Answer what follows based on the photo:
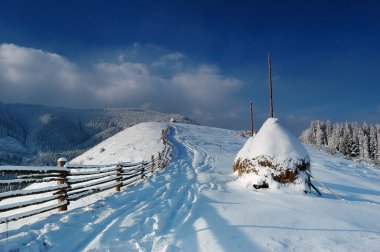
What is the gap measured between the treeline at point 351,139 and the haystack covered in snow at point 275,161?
60567 millimetres

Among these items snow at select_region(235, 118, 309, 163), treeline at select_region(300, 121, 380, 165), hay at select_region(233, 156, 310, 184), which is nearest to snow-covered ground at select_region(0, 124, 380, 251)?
hay at select_region(233, 156, 310, 184)

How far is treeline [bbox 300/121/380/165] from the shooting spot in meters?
87.5

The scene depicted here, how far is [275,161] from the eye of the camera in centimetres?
1241

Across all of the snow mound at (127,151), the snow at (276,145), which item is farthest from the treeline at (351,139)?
the snow at (276,145)

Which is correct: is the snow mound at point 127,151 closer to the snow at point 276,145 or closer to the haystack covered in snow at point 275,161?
the snow at point 276,145

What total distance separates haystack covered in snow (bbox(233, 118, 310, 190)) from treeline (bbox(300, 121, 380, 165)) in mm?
60567

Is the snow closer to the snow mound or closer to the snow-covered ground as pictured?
the snow-covered ground

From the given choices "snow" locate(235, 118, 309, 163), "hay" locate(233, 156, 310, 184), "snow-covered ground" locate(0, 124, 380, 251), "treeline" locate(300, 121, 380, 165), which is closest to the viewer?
"snow-covered ground" locate(0, 124, 380, 251)

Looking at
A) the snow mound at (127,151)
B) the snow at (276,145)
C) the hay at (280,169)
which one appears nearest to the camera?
the hay at (280,169)

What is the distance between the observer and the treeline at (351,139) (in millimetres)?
87544

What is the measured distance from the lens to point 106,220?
754cm

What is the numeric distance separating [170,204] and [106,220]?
7.82 ft

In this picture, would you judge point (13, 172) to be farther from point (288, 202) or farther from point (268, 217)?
point (288, 202)

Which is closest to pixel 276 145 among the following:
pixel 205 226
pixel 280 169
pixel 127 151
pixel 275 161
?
pixel 275 161
